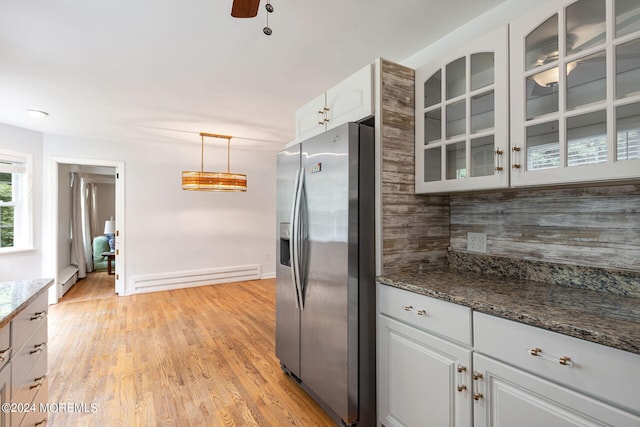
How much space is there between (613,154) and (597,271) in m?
0.57

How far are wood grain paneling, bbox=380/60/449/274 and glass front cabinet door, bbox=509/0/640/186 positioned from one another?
0.56m

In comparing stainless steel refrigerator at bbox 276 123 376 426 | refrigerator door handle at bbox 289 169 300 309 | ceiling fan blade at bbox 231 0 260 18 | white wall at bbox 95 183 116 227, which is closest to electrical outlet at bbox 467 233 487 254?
stainless steel refrigerator at bbox 276 123 376 426

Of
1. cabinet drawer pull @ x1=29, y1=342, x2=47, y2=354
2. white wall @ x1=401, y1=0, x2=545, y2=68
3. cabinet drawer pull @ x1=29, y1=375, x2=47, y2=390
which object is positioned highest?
white wall @ x1=401, y1=0, x2=545, y2=68

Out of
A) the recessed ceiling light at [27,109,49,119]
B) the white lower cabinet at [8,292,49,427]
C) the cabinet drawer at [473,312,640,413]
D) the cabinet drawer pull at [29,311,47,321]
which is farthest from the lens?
the recessed ceiling light at [27,109,49,119]

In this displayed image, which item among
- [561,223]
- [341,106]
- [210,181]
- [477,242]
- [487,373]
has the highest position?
[341,106]

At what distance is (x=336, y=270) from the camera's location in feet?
5.73

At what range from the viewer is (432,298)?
1.42m

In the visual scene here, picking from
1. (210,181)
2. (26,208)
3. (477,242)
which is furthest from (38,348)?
(26,208)

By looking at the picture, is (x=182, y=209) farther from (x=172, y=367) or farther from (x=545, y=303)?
(x=545, y=303)

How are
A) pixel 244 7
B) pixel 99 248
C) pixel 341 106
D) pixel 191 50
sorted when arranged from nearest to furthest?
pixel 244 7 < pixel 341 106 < pixel 191 50 < pixel 99 248

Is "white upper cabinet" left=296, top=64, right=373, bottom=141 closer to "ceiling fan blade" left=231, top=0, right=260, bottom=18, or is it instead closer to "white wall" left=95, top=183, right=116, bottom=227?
"ceiling fan blade" left=231, top=0, right=260, bottom=18

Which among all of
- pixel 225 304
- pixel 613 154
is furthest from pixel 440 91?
pixel 225 304

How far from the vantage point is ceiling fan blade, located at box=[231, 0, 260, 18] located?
130cm

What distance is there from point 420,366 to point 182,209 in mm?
4708
